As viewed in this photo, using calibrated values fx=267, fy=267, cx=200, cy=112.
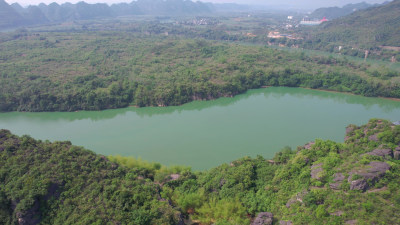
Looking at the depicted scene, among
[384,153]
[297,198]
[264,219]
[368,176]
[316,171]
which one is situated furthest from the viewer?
[384,153]

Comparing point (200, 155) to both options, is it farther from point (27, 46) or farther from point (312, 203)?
point (27, 46)

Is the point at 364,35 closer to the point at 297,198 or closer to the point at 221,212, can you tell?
the point at 297,198

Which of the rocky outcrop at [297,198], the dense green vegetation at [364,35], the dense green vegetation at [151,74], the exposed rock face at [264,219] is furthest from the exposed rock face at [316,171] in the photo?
the dense green vegetation at [364,35]

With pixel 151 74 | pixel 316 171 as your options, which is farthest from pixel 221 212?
pixel 151 74

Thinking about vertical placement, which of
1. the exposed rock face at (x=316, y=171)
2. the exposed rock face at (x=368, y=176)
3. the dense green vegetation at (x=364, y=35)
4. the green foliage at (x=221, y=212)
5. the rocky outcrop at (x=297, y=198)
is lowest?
the green foliage at (x=221, y=212)

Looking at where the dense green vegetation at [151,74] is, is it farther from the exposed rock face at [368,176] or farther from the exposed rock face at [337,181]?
the exposed rock face at [368,176]

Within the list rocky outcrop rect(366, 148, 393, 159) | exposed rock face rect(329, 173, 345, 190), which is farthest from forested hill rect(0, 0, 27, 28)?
rocky outcrop rect(366, 148, 393, 159)
